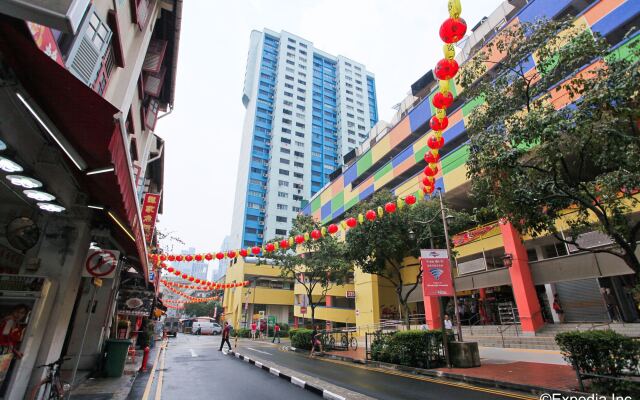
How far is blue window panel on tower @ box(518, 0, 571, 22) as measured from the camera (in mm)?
18844

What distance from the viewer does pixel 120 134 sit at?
11.0 ft

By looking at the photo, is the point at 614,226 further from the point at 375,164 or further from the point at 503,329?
the point at 375,164

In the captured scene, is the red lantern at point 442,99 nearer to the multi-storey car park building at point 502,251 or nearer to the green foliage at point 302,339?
the multi-storey car park building at point 502,251

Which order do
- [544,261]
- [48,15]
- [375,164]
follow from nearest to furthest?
[48,15] → [544,261] → [375,164]

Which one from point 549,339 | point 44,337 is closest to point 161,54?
point 44,337

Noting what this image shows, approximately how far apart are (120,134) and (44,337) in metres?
4.89

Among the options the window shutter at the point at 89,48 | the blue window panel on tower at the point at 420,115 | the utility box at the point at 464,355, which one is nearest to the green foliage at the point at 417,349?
the utility box at the point at 464,355

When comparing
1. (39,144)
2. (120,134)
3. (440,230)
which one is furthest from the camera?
(440,230)

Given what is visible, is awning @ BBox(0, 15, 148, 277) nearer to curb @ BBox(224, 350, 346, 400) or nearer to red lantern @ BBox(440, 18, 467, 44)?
curb @ BBox(224, 350, 346, 400)

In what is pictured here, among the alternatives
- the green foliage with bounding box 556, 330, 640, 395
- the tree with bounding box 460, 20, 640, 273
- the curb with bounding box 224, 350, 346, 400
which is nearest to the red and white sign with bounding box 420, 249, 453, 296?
the tree with bounding box 460, 20, 640, 273

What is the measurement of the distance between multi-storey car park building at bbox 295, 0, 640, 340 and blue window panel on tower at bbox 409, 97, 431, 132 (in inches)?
3.5

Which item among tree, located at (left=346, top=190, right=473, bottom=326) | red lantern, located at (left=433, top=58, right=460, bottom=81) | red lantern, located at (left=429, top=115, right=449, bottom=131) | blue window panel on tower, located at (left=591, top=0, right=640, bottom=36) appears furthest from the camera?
tree, located at (left=346, top=190, right=473, bottom=326)

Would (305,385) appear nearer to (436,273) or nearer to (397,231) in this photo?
(436,273)

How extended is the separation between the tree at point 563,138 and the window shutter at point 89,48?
9.17 meters
